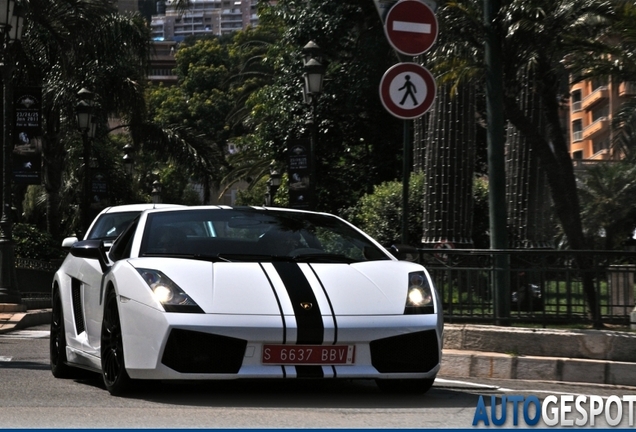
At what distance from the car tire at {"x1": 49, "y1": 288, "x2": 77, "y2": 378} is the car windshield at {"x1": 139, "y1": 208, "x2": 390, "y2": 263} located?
1.50 meters

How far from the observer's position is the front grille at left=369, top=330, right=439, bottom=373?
7461mm

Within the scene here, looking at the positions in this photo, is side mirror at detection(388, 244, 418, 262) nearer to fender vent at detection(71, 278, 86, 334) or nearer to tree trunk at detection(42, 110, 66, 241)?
fender vent at detection(71, 278, 86, 334)

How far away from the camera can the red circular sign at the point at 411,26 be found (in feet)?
37.6

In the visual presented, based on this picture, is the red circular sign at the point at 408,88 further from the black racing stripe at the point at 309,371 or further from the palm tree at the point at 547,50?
the black racing stripe at the point at 309,371

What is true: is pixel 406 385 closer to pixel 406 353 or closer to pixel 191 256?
pixel 406 353

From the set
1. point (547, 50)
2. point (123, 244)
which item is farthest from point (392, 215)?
point (123, 244)

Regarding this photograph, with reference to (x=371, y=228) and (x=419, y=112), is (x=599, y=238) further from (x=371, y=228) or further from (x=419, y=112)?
(x=419, y=112)

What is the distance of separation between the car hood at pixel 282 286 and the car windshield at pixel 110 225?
7.45 metres

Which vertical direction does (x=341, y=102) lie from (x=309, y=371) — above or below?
Answer: above

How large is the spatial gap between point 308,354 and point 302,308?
27 centimetres

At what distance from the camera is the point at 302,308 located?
734 centimetres

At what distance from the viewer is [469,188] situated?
19.1 m

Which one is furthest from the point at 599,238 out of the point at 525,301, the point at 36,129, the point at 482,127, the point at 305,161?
the point at 525,301

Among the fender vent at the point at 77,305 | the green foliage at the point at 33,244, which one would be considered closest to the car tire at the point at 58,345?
the fender vent at the point at 77,305
